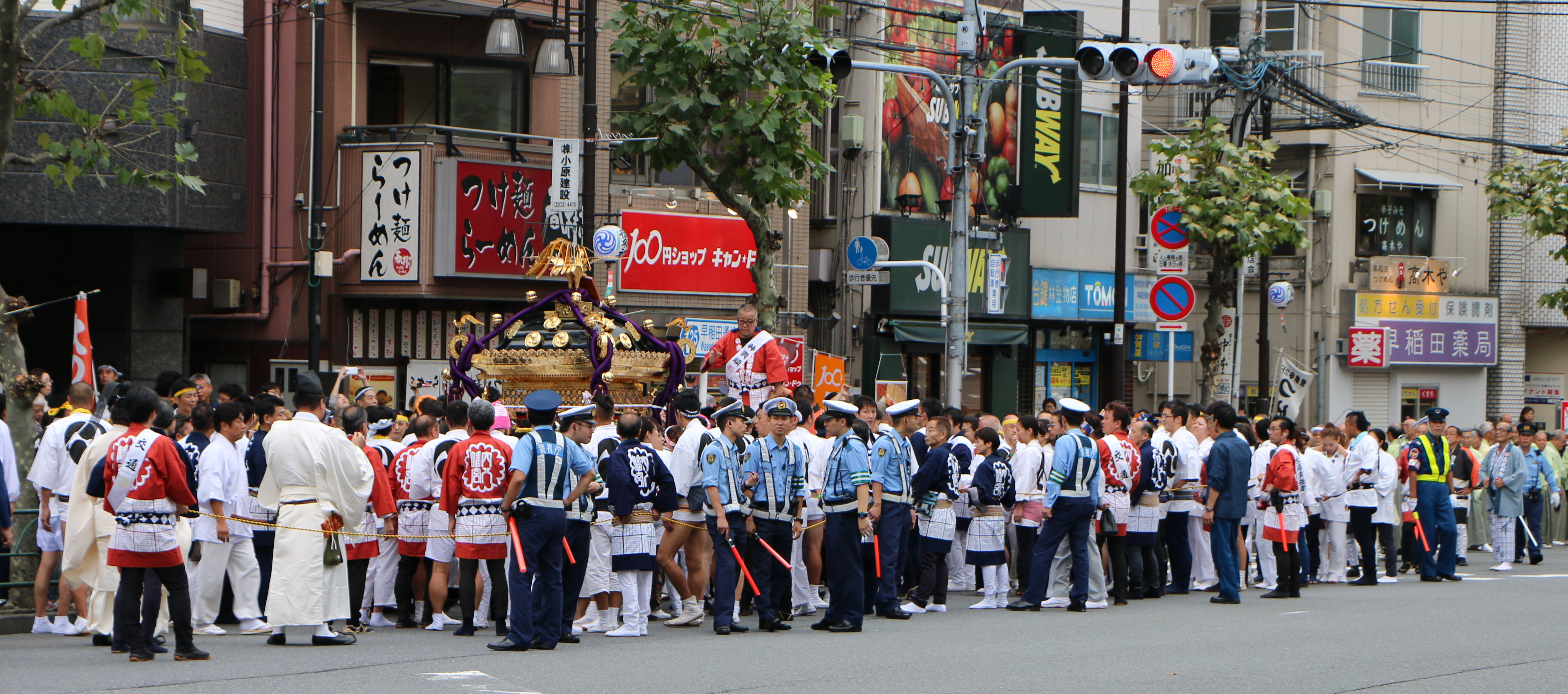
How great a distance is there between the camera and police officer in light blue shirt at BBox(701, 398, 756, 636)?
12.5 metres

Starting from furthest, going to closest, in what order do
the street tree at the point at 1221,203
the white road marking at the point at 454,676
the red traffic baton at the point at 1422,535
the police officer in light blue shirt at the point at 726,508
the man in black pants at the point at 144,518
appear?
the street tree at the point at 1221,203, the red traffic baton at the point at 1422,535, the police officer in light blue shirt at the point at 726,508, the man in black pants at the point at 144,518, the white road marking at the point at 454,676

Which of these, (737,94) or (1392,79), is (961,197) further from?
(1392,79)

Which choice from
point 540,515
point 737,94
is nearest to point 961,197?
point 737,94

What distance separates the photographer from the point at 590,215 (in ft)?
66.7

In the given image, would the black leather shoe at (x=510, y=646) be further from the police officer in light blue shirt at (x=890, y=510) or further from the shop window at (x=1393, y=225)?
the shop window at (x=1393, y=225)

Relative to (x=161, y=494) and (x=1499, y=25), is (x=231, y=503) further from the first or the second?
(x=1499, y=25)

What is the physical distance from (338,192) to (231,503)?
36.9 ft

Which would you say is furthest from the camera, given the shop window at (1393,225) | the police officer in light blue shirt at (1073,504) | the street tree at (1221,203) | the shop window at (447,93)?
the shop window at (1393,225)

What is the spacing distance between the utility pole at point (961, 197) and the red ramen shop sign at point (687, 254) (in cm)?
563

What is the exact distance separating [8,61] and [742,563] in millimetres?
6649

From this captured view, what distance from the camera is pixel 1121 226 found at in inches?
1146

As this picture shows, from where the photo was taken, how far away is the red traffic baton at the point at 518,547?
11.4m

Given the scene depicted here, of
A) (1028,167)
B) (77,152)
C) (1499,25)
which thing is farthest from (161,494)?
(1499,25)

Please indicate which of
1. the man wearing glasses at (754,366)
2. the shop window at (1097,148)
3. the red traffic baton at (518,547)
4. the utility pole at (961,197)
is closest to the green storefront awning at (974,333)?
the shop window at (1097,148)
